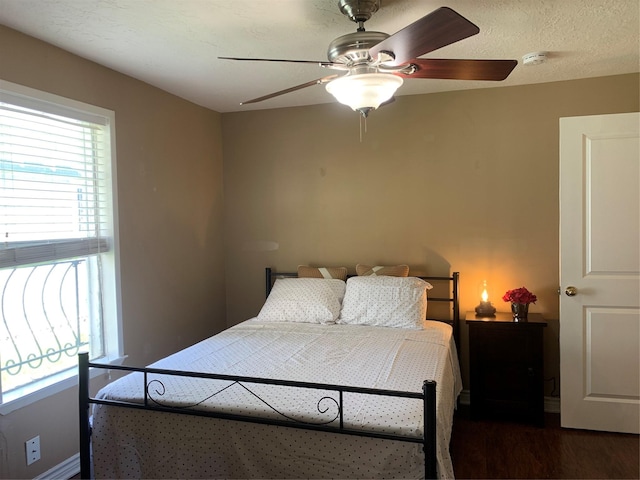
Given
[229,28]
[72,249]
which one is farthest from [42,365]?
[229,28]

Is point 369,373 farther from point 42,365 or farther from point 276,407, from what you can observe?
point 42,365

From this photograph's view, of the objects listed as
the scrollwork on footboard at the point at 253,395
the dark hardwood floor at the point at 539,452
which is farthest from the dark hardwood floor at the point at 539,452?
the scrollwork on footboard at the point at 253,395

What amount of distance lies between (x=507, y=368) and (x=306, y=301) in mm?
1433

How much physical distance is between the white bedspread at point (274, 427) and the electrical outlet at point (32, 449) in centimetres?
54

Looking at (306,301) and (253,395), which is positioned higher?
(306,301)

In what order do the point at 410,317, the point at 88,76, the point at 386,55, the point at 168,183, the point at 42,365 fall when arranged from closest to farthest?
1. the point at 386,55
2. the point at 42,365
3. the point at 88,76
4. the point at 410,317
5. the point at 168,183

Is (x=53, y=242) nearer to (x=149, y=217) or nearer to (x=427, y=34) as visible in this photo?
(x=149, y=217)

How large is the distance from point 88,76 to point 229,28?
3.29ft

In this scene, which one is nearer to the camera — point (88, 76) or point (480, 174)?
point (88, 76)

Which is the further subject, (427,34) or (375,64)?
(375,64)

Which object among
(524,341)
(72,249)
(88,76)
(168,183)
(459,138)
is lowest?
(524,341)

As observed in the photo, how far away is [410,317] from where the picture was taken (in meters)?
3.09

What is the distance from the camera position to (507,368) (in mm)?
3164

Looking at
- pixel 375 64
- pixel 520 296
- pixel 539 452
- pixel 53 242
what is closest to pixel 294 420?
pixel 375 64
